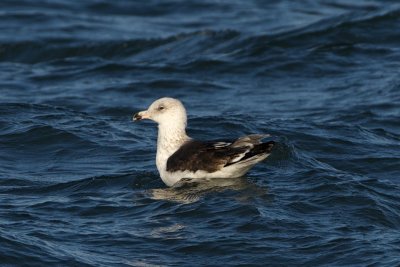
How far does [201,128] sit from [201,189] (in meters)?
3.89

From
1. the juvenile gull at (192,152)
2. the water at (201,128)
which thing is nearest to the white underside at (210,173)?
the juvenile gull at (192,152)

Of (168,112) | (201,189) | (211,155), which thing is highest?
(168,112)

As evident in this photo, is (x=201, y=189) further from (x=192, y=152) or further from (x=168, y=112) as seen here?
(x=168, y=112)

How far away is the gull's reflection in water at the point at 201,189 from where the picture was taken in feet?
37.8

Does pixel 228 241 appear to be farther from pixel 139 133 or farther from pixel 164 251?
pixel 139 133

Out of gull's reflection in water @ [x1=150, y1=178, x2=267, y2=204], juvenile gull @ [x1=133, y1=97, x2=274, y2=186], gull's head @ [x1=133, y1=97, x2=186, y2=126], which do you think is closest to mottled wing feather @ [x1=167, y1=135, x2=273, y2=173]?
juvenile gull @ [x1=133, y1=97, x2=274, y2=186]

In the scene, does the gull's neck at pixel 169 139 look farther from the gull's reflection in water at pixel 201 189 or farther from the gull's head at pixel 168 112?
the gull's reflection in water at pixel 201 189

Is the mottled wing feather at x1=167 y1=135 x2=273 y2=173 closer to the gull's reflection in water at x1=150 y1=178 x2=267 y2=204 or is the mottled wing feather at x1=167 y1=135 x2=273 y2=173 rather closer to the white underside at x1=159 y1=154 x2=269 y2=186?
the white underside at x1=159 y1=154 x2=269 y2=186

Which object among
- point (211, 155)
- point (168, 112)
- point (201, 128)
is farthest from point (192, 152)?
point (201, 128)

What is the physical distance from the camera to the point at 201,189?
11.7 meters

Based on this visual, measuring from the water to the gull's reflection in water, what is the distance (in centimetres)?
3

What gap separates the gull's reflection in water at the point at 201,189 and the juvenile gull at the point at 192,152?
0.23 ft

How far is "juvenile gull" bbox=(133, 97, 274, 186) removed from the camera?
11.5 m

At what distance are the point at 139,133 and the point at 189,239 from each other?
210 inches
